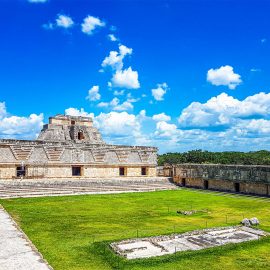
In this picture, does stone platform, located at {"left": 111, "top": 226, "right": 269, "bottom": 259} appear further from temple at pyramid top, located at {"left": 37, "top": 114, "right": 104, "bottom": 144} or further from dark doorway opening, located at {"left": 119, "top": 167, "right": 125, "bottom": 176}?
temple at pyramid top, located at {"left": 37, "top": 114, "right": 104, "bottom": 144}

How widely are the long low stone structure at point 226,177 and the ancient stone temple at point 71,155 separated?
13.4ft

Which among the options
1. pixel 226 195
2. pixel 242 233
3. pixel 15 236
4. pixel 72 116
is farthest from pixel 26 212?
pixel 72 116

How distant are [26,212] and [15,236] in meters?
4.96

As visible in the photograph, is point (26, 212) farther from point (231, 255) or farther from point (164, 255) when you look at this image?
point (231, 255)

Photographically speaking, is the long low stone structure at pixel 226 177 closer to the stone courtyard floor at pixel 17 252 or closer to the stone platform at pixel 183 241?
the stone platform at pixel 183 241

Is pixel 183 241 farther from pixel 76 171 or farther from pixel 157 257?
pixel 76 171

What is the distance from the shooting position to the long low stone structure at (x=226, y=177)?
24031 mm

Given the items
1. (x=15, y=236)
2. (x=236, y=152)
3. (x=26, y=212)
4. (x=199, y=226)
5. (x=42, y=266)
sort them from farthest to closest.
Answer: (x=236, y=152)
(x=26, y=212)
(x=199, y=226)
(x=15, y=236)
(x=42, y=266)

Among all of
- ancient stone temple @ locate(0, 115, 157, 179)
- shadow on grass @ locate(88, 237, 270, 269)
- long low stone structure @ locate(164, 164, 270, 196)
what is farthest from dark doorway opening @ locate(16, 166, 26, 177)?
shadow on grass @ locate(88, 237, 270, 269)

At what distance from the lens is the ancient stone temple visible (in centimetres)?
2811

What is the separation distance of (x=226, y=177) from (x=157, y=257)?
18.7 meters

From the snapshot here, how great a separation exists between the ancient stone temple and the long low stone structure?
409 cm

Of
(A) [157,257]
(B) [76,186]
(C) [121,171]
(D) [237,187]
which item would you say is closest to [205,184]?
(D) [237,187]

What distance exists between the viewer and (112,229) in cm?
1305
